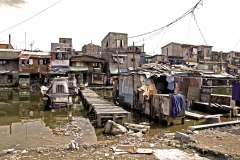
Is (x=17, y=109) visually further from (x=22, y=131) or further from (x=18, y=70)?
(x=18, y=70)

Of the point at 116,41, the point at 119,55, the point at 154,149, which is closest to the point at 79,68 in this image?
the point at 119,55

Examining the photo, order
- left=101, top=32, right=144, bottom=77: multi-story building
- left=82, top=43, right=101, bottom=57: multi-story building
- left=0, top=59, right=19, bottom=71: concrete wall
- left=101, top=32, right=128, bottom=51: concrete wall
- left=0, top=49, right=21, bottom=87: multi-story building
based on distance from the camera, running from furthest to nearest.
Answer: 1. left=82, top=43, right=101, bottom=57: multi-story building
2. left=101, top=32, right=128, bottom=51: concrete wall
3. left=101, top=32, right=144, bottom=77: multi-story building
4. left=0, top=59, right=19, bottom=71: concrete wall
5. left=0, top=49, right=21, bottom=87: multi-story building

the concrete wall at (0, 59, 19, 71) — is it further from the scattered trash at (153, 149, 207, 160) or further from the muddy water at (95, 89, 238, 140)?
the scattered trash at (153, 149, 207, 160)

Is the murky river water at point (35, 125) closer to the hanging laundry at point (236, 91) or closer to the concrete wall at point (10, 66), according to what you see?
the hanging laundry at point (236, 91)

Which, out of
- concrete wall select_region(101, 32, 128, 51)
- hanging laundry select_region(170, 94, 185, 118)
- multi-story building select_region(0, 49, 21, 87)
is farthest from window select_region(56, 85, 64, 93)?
concrete wall select_region(101, 32, 128, 51)

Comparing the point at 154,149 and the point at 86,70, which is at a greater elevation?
the point at 86,70

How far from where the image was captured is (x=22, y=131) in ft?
45.7

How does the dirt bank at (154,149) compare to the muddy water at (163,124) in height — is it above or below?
above

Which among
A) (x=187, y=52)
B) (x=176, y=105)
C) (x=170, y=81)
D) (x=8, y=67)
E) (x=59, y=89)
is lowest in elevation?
(x=176, y=105)

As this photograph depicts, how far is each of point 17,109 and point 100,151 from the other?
15.5m

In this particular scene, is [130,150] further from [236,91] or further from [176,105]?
[236,91]

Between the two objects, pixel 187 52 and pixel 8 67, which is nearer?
pixel 8 67

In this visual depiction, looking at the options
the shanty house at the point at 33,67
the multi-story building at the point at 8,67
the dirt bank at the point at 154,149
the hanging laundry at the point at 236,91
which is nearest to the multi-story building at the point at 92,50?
the shanty house at the point at 33,67

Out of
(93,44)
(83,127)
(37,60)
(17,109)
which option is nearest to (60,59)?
(37,60)
